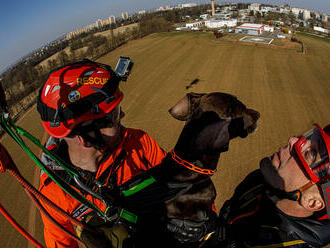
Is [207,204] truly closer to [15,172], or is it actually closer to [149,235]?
[149,235]

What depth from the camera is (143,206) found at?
1732 millimetres

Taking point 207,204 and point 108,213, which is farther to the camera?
point 207,204

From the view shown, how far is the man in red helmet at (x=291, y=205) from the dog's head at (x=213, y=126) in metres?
0.69

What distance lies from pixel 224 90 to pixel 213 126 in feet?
65.1

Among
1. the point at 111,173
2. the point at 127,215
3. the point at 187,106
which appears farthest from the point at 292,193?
the point at 111,173

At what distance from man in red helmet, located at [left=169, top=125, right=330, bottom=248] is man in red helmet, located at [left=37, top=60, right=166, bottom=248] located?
94 cm

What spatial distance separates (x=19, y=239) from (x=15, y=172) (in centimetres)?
974

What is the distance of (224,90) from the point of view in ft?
66.8

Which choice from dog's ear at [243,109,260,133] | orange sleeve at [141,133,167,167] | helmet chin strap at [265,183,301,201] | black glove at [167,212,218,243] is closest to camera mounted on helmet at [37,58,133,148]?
orange sleeve at [141,133,167,167]

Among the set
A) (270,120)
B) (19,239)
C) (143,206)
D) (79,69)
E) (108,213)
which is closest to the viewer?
(108,213)

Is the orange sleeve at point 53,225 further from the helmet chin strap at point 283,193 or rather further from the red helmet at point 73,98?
the helmet chin strap at point 283,193

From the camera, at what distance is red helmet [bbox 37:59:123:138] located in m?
1.75

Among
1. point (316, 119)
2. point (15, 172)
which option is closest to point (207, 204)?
point (15, 172)

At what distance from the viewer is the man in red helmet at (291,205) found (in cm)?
200
